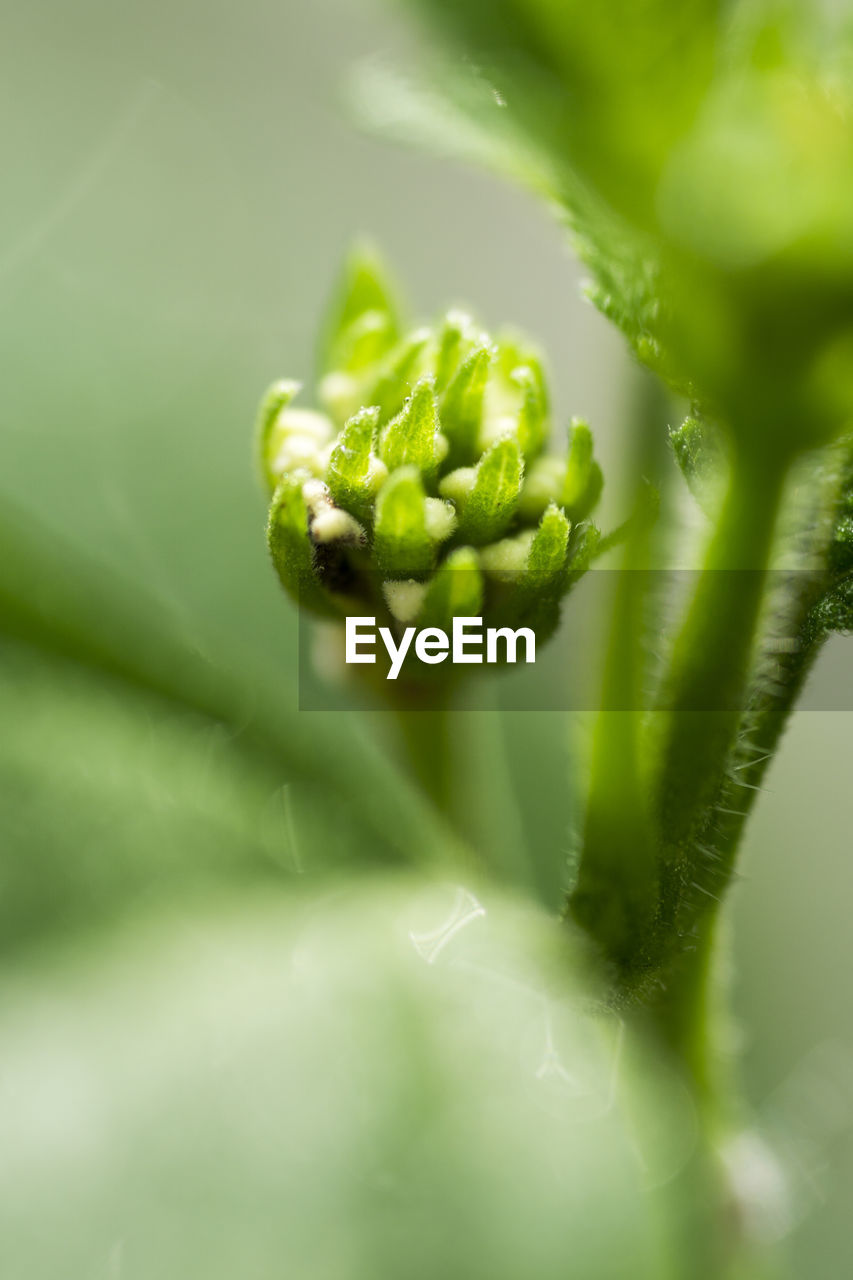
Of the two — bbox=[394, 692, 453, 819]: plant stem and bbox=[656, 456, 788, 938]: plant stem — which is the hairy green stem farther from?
bbox=[394, 692, 453, 819]: plant stem

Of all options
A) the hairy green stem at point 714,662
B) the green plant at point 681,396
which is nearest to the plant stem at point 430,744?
the green plant at point 681,396

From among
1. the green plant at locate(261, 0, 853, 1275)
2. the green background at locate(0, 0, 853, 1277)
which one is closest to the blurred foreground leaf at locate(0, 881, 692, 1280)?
the green background at locate(0, 0, 853, 1277)

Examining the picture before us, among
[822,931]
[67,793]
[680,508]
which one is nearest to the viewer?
[680,508]

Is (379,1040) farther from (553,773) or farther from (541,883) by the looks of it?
(553,773)

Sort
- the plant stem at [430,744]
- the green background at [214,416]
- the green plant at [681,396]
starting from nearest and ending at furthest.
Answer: the green plant at [681,396]
the plant stem at [430,744]
the green background at [214,416]

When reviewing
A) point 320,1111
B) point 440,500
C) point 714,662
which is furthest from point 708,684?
point 320,1111

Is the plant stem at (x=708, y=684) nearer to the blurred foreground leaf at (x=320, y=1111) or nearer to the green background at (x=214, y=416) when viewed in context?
the green background at (x=214, y=416)

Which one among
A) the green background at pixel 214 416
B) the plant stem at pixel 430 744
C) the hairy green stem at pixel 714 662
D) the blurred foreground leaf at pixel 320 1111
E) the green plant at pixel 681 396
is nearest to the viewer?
the green plant at pixel 681 396

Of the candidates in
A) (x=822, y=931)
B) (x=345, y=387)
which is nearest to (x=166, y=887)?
(x=345, y=387)
